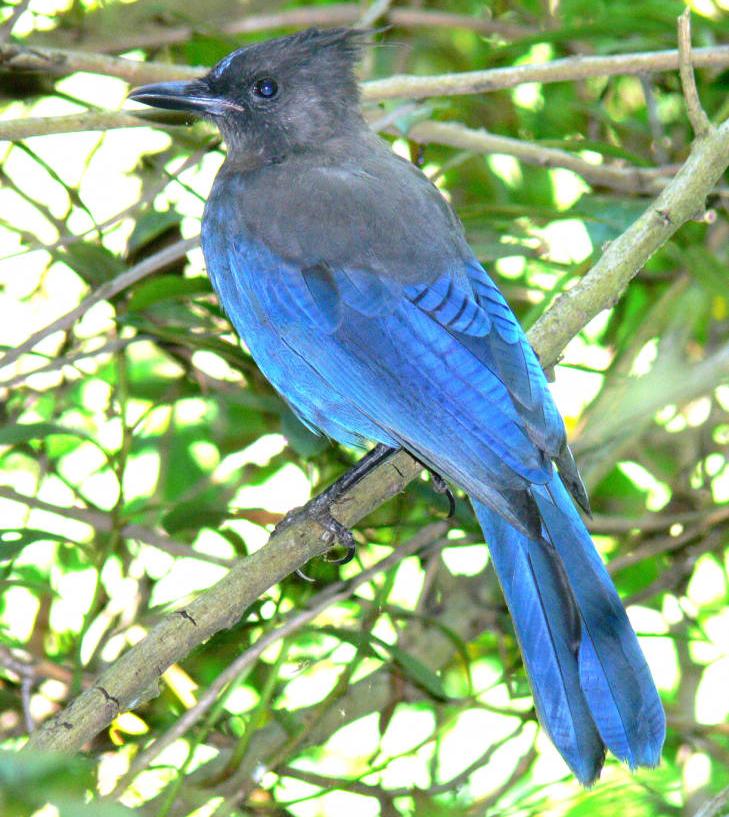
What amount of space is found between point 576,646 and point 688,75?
1.21 meters

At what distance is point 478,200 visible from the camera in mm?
4230

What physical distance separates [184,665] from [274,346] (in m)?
0.93

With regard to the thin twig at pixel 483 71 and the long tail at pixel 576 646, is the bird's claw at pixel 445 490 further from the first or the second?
the thin twig at pixel 483 71

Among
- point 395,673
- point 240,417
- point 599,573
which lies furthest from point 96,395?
point 599,573

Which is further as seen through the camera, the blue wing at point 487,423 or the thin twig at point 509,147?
the thin twig at point 509,147

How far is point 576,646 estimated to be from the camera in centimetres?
258

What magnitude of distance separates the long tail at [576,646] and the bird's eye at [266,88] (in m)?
1.37

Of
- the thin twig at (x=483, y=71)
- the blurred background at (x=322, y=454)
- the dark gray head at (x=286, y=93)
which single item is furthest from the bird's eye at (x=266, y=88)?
the thin twig at (x=483, y=71)

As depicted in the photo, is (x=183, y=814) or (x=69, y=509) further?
(x=69, y=509)

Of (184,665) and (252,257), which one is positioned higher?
(252,257)

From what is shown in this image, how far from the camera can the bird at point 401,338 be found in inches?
98.8

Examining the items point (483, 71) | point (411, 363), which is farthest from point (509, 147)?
point (411, 363)

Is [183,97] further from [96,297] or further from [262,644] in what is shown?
[262,644]

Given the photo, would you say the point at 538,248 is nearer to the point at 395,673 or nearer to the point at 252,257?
the point at 252,257
